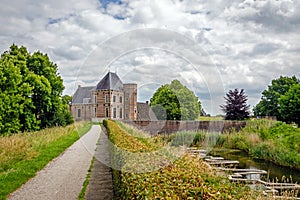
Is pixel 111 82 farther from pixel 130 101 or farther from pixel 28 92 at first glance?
pixel 28 92

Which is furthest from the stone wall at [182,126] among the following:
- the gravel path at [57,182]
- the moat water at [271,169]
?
the gravel path at [57,182]

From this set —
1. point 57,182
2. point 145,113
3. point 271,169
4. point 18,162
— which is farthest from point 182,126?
point 57,182

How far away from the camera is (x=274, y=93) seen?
166 feet

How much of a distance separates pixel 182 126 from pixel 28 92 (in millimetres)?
12488

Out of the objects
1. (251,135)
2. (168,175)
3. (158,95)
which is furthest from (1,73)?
(168,175)

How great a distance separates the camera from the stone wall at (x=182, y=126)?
24.3 m

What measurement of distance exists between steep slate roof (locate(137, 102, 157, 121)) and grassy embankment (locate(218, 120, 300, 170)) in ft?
19.9

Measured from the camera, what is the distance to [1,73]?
20281mm

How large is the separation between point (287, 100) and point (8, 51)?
33877mm

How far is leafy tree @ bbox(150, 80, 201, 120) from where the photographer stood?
1789cm

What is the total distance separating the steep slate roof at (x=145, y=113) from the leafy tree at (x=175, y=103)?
40 centimetres

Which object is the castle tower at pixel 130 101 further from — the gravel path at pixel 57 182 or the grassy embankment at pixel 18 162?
the gravel path at pixel 57 182

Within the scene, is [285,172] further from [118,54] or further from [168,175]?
[168,175]

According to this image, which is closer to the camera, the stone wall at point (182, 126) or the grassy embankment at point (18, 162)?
the grassy embankment at point (18, 162)
